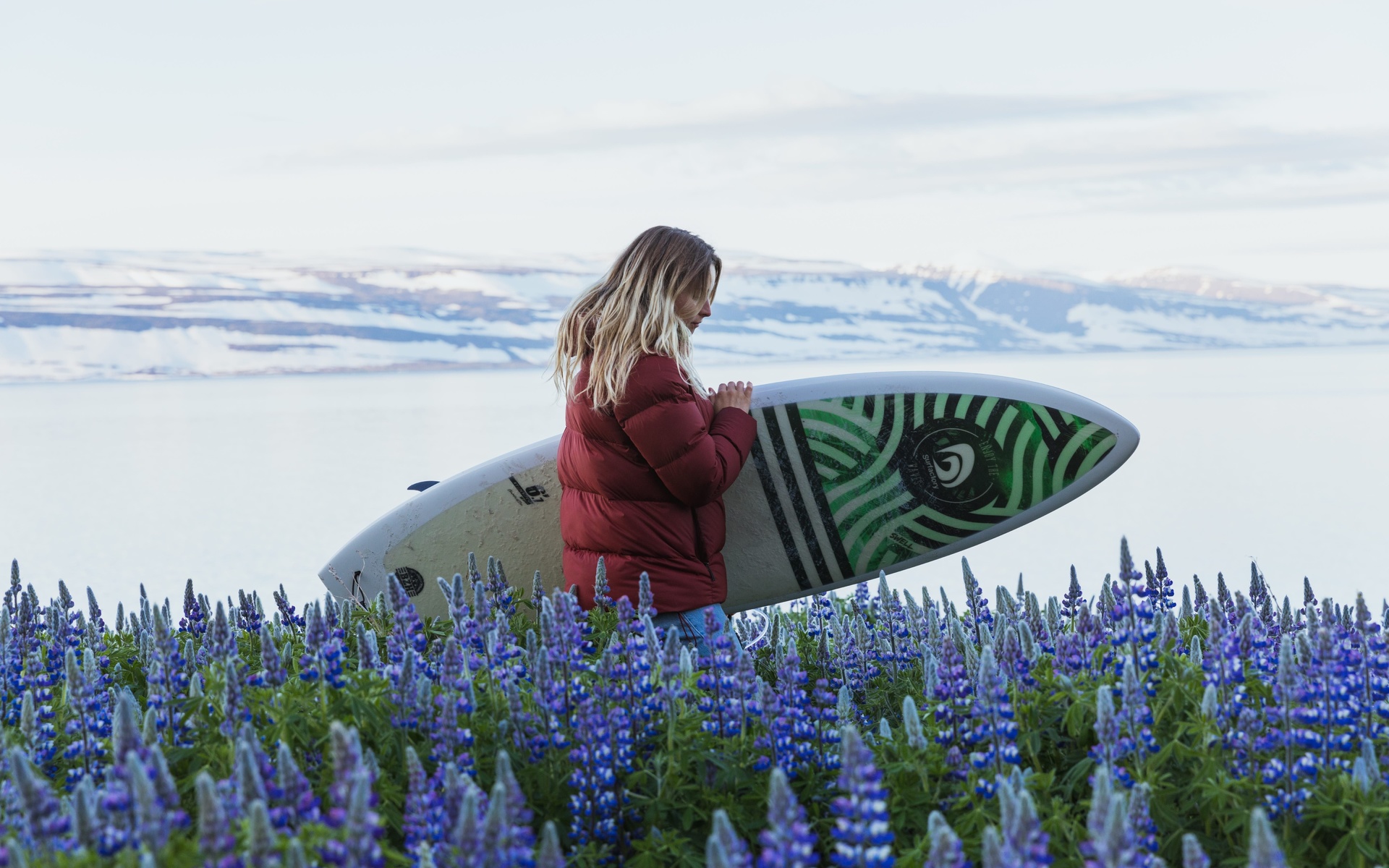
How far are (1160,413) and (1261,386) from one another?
14.2 m

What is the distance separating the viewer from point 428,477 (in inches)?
832

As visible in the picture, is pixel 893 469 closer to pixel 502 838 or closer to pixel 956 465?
pixel 956 465

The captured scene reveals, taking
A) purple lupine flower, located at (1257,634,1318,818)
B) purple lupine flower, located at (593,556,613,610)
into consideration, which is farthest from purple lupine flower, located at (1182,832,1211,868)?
purple lupine flower, located at (593,556,613,610)

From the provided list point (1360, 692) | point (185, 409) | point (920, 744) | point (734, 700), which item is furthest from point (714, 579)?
point (185, 409)

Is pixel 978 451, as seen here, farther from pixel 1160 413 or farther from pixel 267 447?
pixel 1160 413

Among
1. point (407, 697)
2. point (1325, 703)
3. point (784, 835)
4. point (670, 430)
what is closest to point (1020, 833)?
point (784, 835)

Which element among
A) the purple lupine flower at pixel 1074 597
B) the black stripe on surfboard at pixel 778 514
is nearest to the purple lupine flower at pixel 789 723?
the purple lupine flower at pixel 1074 597

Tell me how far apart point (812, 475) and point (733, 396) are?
1065mm

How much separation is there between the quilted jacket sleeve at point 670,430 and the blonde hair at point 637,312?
0.15ft

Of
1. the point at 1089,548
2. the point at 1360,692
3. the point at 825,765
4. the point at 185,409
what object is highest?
the point at 1360,692

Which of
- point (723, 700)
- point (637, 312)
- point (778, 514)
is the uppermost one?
point (637, 312)

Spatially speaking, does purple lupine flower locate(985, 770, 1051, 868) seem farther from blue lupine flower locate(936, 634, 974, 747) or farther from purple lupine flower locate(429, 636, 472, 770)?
purple lupine flower locate(429, 636, 472, 770)

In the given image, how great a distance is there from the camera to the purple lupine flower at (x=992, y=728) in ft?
8.84

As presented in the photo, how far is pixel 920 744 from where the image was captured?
8.96 feet
